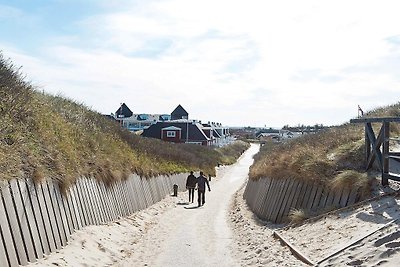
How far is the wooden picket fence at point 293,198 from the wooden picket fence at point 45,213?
5629mm

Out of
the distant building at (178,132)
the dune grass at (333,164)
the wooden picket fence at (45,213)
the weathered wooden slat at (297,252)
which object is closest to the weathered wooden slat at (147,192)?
the wooden picket fence at (45,213)

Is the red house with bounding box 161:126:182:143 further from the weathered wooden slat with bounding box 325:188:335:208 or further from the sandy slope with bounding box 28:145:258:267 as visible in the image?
the weathered wooden slat with bounding box 325:188:335:208

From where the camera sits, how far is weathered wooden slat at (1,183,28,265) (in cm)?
873

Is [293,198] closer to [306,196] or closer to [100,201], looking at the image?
[306,196]

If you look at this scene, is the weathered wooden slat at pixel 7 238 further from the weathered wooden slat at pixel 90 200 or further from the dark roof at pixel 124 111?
the dark roof at pixel 124 111

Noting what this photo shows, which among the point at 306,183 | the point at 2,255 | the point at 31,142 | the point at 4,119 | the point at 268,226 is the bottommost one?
the point at 268,226

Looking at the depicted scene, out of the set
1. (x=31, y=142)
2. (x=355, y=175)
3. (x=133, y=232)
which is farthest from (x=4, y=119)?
(x=355, y=175)

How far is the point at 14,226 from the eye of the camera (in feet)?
29.0

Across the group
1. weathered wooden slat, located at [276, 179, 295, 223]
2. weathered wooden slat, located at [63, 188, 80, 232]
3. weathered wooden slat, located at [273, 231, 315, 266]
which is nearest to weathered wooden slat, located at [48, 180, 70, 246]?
weathered wooden slat, located at [63, 188, 80, 232]

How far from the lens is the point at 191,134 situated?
76875 millimetres

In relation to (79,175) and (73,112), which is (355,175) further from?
(73,112)

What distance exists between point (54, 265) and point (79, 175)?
15.8 feet

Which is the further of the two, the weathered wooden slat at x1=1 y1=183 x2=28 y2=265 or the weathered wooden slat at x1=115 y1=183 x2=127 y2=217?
Result: the weathered wooden slat at x1=115 y1=183 x2=127 y2=217

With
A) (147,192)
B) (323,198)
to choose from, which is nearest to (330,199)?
(323,198)
